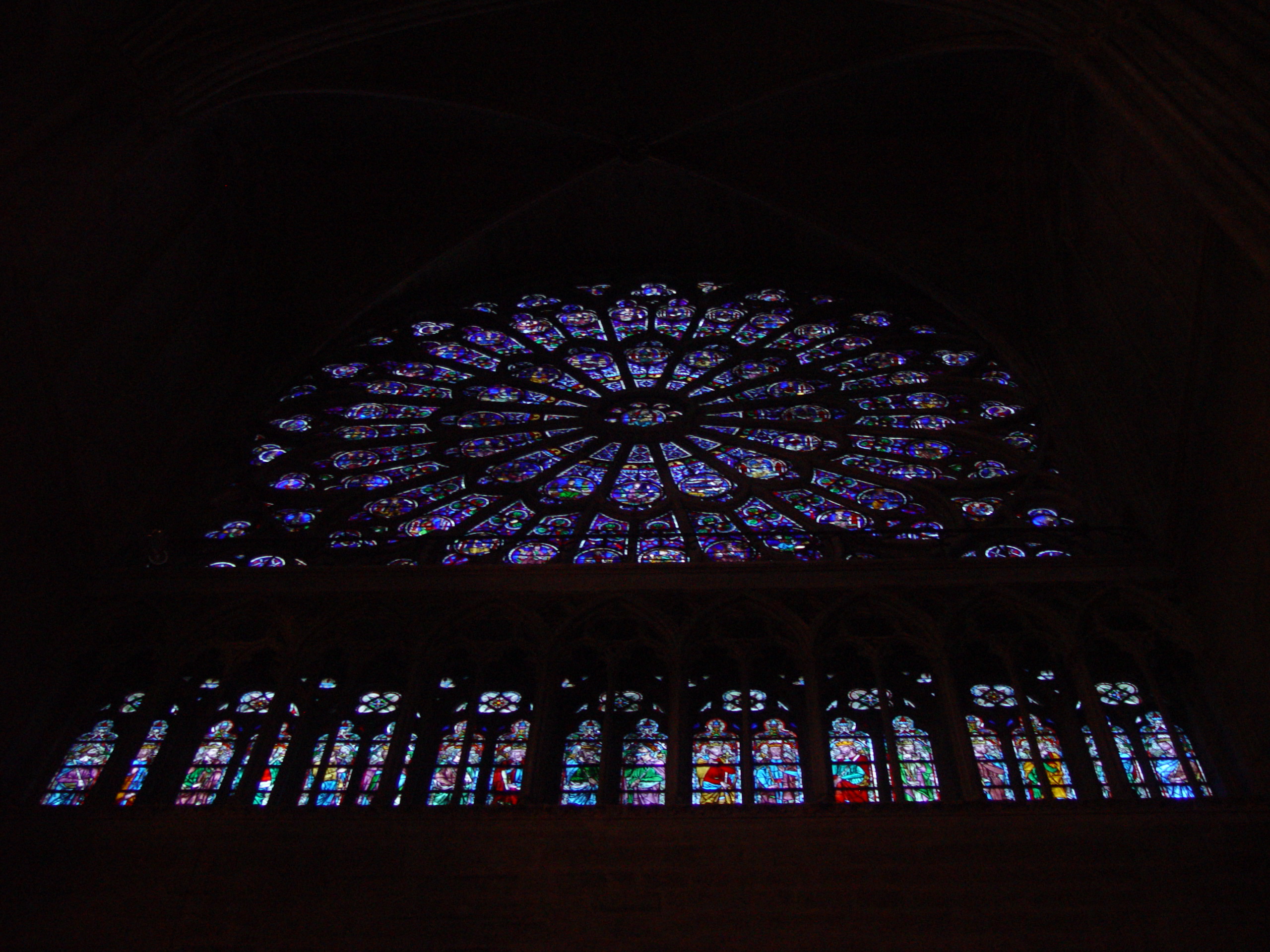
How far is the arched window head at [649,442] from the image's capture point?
30.9ft

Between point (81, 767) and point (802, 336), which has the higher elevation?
point (802, 336)

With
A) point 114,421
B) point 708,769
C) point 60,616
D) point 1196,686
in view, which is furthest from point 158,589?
point 1196,686

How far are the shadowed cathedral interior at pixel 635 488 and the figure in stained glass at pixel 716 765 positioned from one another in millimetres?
22

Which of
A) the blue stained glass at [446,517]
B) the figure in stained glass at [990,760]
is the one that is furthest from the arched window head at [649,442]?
the figure in stained glass at [990,760]

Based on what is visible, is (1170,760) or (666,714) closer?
(1170,760)

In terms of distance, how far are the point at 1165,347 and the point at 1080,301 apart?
1.79m

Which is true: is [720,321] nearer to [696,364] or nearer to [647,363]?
[696,364]

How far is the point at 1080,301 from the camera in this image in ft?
35.6

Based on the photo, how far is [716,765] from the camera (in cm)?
739

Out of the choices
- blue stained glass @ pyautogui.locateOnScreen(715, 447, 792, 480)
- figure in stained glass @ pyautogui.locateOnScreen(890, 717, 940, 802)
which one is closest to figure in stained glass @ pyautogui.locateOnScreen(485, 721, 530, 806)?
figure in stained glass @ pyautogui.locateOnScreen(890, 717, 940, 802)

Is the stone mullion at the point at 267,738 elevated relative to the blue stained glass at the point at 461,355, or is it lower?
lower

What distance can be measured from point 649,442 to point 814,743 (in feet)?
14.1

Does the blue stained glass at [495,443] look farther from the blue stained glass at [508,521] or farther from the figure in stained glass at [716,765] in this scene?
the figure in stained glass at [716,765]

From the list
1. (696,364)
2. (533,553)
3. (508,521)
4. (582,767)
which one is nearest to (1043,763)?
(582,767)
